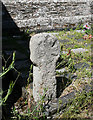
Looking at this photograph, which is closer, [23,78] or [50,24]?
[23,78]

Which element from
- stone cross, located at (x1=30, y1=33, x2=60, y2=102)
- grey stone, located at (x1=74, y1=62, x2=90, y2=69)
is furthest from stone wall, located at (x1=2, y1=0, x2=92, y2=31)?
stone cross, located at (x1=30, y1=33, x2=60, y2=102)

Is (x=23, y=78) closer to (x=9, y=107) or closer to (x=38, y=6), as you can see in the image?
(x=9, y=107)

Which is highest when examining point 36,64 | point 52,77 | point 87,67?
point 36,64

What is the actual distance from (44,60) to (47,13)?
503cm

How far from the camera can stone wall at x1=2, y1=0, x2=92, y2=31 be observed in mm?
7594

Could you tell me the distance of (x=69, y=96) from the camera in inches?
149

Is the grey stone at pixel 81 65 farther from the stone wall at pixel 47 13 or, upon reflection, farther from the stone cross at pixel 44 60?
the stone wall at pixel 47 13

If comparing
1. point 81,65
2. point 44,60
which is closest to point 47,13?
point 81,65

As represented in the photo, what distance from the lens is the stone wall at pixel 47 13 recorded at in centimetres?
759

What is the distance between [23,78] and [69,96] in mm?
1030

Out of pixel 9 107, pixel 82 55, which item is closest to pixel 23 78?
pixel 9 107

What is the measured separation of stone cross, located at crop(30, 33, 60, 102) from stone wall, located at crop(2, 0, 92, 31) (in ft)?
15.3

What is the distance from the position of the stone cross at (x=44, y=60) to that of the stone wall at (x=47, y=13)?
15.3 feet

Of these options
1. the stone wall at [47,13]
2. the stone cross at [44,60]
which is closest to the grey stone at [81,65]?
the stone cross at [44,60]
